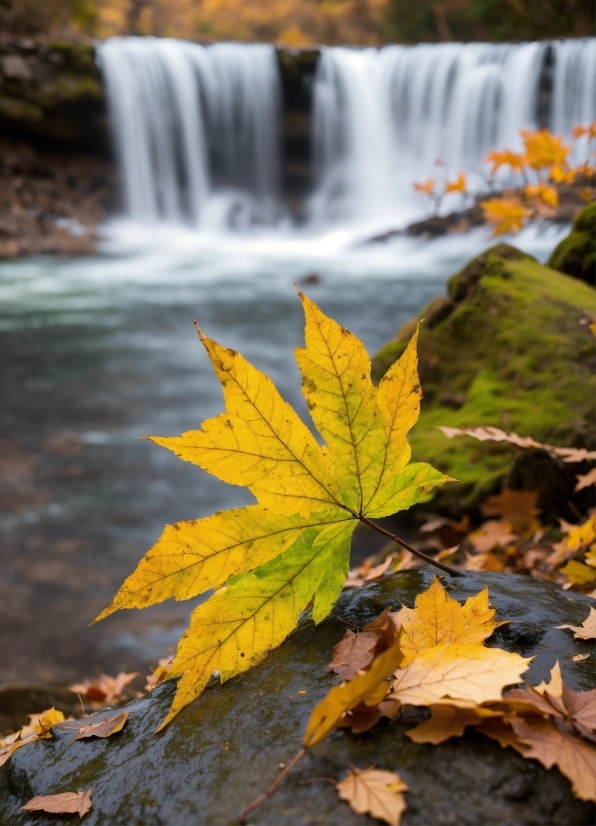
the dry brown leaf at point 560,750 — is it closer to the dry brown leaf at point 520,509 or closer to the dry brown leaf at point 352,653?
the dry brown leaf at point 352,653

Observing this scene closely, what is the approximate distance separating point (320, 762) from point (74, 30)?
1145 inches

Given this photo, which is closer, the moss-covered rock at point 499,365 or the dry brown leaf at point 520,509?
the dry brown leaf at point 520,509

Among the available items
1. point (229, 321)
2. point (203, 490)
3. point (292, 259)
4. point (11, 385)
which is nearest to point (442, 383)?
point (203, 490)

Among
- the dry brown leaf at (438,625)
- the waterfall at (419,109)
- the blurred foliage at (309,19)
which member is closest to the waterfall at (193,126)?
the waterfall at (419,109)

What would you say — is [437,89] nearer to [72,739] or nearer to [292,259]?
[292,259]

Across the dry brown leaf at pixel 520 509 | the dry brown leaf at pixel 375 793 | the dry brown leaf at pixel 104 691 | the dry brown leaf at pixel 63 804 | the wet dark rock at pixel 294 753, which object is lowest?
the dry brown leaf at pixel 104 691

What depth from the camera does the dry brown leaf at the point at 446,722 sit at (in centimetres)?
68

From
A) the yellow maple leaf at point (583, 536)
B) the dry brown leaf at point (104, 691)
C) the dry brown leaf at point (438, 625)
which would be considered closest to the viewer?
the dry brown leaf at point (438, 625)

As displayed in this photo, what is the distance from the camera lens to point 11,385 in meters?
6.50

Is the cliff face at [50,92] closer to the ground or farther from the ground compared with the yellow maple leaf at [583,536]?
farther from the ground

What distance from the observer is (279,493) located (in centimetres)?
82

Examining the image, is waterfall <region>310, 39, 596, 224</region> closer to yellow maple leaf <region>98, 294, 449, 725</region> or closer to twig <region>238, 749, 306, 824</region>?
yellow maple leaf <region>98, 294, 449, 725</region>

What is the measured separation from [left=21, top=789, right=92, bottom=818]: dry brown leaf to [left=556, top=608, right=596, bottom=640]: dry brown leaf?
67cm

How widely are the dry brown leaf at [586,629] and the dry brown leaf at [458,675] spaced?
25cm
